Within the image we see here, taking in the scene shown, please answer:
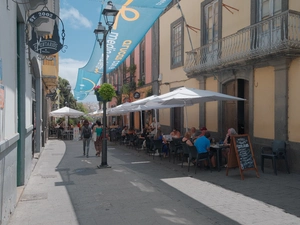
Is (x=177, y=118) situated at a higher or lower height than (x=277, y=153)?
higher

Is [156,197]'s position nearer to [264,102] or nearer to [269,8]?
[264,102]

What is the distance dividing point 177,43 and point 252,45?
6.69 meters

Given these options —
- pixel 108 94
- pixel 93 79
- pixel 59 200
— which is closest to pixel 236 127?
pixel 108 94

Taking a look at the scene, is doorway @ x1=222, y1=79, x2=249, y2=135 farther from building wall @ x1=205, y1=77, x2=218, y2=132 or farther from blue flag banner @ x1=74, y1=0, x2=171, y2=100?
blue flag banner @ x1=74, y1=0, x2=171, y2=100

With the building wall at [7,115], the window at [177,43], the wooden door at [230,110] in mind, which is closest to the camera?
the building wall at [7,115]

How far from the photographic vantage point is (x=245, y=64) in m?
10.3

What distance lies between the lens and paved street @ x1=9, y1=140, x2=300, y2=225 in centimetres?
500

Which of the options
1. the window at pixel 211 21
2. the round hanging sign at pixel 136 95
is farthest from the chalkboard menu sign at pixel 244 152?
the round hanging sign at pixel 136 95

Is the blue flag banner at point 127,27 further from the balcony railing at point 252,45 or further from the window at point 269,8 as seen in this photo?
the window at point 269,8

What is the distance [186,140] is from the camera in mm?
9953

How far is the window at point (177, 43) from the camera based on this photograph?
50.9 feet

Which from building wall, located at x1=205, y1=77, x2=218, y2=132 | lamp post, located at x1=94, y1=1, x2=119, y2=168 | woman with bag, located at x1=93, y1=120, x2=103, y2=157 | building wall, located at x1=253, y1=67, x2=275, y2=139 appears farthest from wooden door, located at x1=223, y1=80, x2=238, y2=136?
woman with bag, located at x1=93, y1=120, x2=103, y2=157

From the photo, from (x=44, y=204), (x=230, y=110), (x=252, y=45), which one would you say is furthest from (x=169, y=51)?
(x=44, y=204)

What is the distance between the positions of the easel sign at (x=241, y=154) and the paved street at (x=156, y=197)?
0.34 metres
